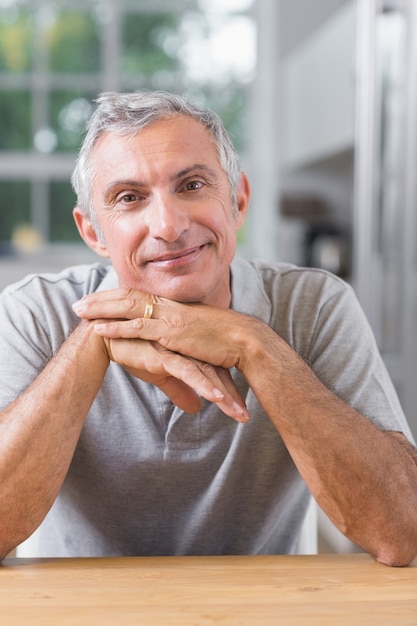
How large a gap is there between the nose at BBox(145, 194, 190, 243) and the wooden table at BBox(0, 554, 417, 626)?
509 mm

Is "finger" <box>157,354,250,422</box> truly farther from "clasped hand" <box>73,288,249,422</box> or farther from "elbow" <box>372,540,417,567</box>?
"elbow" <box>372,540,417,567</box>

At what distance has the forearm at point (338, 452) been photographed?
126 centimetres

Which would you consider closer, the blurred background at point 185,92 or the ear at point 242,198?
the ear at point 242,198

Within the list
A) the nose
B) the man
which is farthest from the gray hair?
the nose

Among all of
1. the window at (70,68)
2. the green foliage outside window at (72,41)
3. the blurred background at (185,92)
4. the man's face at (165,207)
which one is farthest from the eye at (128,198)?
the green foliage outside window at (72,41)

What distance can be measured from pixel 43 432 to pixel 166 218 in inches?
15.5

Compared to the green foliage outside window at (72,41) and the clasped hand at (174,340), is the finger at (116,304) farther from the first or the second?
the green foliage outside window at (72,41)

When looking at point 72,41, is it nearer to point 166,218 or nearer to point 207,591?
point 166,218

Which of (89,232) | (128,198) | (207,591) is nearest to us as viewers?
(207,591)

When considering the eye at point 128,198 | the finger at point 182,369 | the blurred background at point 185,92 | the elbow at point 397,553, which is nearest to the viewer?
the elbow at point 397,553

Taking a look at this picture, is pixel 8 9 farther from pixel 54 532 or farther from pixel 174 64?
pixel 54 532

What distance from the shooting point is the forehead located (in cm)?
137

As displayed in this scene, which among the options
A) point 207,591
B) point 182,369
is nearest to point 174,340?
point 182,369

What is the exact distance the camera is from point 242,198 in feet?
5.24
